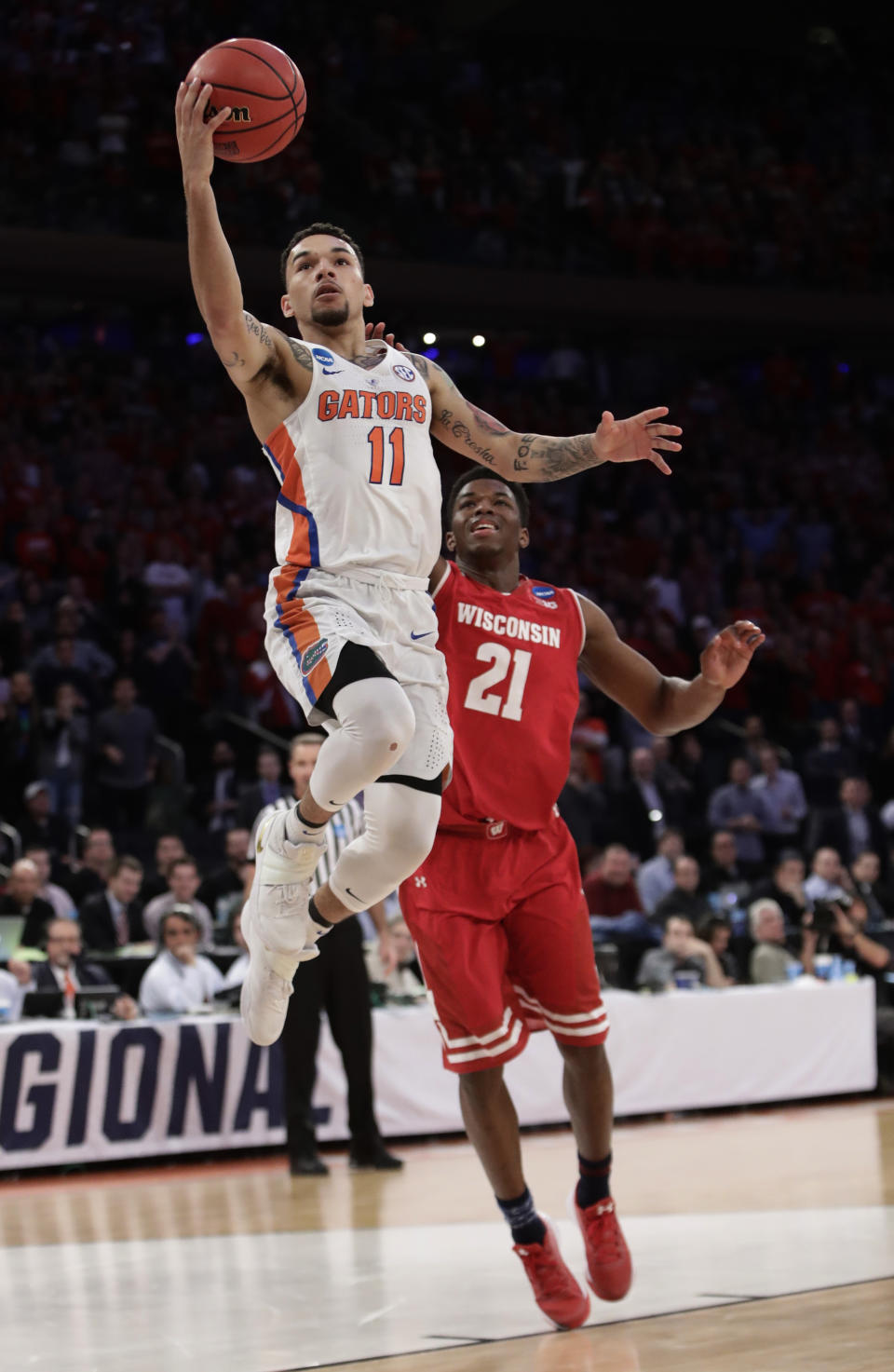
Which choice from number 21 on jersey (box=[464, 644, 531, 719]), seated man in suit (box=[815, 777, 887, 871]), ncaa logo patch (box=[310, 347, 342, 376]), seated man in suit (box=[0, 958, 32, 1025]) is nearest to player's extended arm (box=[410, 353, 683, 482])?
ncaa logo patch (box=[310, 347, 342, 376])

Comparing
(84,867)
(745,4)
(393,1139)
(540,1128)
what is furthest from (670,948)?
(745,4)

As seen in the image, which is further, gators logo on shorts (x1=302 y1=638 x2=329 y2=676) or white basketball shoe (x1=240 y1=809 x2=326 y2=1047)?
white basketball shoe (x1=240 y1=809 x2=326 y2=1047)

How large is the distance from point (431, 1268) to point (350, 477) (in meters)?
3.08

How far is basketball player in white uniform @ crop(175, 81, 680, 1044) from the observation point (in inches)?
195

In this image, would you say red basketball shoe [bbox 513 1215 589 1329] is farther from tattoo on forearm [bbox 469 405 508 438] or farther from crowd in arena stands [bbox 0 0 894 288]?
crowd in arena stands [bbox 0 0 894 288]

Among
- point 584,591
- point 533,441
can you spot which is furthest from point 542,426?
point 533,441

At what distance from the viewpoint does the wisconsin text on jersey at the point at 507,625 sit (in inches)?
232

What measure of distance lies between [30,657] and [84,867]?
2592mm

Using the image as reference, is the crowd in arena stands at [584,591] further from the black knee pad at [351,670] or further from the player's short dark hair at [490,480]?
the black knee pad at [351,670]

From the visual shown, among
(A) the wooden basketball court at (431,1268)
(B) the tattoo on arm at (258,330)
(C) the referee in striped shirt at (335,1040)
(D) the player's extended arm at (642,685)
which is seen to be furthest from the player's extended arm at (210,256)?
(C) the referee in striped shirt at (335,1040)

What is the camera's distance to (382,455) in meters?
5.06

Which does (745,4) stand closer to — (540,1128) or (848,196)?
(848,196)

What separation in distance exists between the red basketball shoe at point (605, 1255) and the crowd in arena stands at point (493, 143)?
42.6 ft

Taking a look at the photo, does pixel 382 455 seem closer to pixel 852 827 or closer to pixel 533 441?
pixel 533 441
